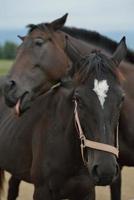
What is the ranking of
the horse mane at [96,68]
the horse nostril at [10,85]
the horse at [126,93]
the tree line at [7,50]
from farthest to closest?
the tree line at [7,50] < the horse at [126,93] < the horse nostril at [10,85] < the horse mane at [96,68]

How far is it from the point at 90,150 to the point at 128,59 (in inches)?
64.8

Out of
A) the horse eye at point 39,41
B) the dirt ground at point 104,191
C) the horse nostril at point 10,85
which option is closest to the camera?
the horse nostril at point 10,85

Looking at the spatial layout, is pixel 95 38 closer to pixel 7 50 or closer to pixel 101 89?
pixel 101 89

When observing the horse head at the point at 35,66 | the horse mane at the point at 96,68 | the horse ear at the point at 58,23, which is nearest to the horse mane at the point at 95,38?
the horse ear at the point at 58,23

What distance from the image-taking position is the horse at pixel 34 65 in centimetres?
382

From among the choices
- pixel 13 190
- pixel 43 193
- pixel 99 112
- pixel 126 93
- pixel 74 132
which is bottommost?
pixel 13 190

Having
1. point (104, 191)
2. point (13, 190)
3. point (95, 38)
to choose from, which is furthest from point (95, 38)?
→ point (104, 191)

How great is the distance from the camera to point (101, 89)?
10.1 ft

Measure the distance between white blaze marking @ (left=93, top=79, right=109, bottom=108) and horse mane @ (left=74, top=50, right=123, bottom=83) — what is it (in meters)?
0.05

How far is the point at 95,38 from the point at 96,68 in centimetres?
133

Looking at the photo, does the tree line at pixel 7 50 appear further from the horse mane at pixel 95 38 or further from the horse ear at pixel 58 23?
the horse ear at pixel 58 23

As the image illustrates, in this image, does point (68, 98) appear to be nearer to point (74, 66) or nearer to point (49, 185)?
point (74, 66)

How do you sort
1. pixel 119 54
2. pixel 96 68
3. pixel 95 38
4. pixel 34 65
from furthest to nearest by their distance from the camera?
1. pixel 95 38
2. pixel 34 65
3. pixel 119 54
4. pixel 96 68

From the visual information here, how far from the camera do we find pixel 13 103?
3836mm
